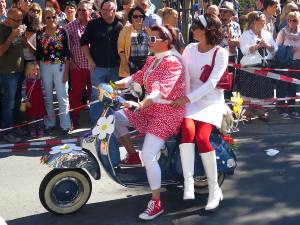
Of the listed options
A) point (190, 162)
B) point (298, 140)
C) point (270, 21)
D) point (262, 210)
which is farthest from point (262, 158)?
point (270, 21)

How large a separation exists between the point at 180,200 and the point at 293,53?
167 inches

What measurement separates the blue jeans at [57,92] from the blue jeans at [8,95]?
398mm

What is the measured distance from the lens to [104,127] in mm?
4855

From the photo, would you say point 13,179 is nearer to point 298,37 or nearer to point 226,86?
point 226,86

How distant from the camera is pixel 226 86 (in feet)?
16.4

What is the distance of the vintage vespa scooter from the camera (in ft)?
15.8

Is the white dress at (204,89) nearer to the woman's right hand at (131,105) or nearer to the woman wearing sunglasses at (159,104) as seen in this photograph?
the woman wearing sunglasses at (159,104)

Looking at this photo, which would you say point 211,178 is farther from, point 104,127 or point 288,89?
point 288,89

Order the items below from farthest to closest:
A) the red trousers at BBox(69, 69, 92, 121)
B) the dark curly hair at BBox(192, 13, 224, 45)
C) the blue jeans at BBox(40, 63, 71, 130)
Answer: the red trousers at BBox(69, 69, 92, 121) → the blue jeans at BBox(40, 63, 71, 130) → the dark curly hair at BBox(192, 13, 224, 45)

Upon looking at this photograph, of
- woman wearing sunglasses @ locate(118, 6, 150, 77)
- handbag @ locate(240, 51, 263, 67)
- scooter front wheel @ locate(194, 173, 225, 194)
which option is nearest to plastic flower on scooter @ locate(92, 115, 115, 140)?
scooter front wheel @ locate(194, 173, 225, 194)

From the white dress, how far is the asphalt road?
830 millimetres

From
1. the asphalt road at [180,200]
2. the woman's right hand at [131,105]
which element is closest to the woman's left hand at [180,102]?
the woman's right hand at [131,105]

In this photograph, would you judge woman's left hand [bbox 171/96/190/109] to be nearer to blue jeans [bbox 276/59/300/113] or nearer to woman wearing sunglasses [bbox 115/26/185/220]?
woman wearing sunglasses [bbox 115/26/185/220]

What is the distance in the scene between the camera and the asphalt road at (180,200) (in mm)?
4848
